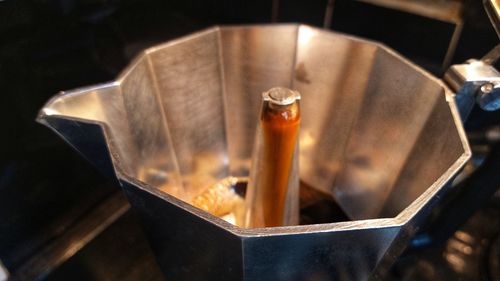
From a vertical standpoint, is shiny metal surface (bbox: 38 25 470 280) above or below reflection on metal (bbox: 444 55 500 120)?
below

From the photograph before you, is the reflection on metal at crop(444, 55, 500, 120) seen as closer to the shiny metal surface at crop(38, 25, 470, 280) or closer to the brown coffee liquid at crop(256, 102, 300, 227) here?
the shiny metal surface at crop(38, 25, 470, 280)

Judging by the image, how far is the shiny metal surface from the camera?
226 mm

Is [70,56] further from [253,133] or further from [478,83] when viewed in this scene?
[478,83]

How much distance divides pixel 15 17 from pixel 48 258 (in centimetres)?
25

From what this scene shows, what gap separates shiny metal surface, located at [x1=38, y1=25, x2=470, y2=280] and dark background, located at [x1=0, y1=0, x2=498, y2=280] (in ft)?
0.26

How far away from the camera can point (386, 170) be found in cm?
40

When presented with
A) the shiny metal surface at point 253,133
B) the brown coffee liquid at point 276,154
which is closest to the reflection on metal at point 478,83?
the shiny metal surface at point 253,133

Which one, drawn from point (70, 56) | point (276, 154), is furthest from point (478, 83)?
point (70, 56)

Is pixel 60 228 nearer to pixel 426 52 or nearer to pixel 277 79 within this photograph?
pixel 277 79

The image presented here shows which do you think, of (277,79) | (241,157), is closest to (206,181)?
(241,157)

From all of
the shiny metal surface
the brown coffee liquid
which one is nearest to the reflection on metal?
the shiny metal surface

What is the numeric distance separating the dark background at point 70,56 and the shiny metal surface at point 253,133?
0.08 metres

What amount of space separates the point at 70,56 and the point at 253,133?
24 cm

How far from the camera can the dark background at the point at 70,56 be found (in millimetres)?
349
